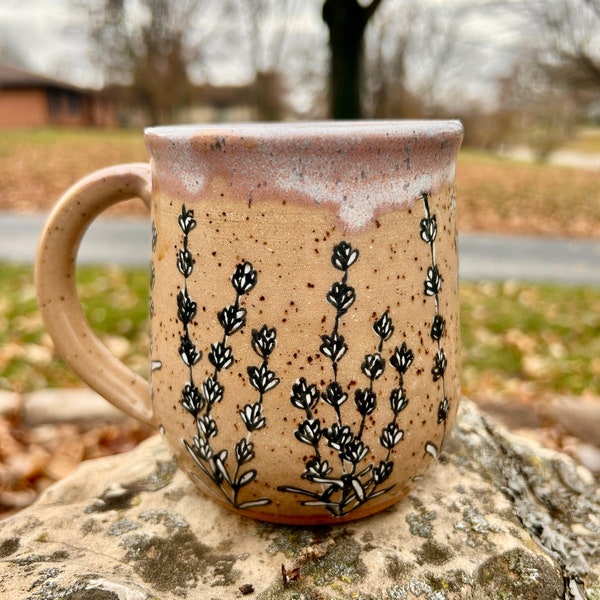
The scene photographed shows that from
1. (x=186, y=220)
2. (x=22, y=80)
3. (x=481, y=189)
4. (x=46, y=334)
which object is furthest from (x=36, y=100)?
(x=186, y=220)

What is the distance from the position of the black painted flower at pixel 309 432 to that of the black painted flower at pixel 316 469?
0.03 meters

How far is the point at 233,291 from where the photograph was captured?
901 mm

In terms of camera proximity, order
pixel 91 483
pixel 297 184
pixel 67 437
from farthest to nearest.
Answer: pixel 67 437, pixel 91 483, pixel 297 184

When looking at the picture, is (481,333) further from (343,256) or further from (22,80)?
(22,80)

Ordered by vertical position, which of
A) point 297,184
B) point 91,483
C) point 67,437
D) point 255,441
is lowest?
point 67,437

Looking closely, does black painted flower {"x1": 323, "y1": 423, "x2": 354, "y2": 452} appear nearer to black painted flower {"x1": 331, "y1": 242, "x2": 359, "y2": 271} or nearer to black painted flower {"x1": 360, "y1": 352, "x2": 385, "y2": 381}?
black painted flower {"x1": 360, "y1": 352, "x2": 385, "y2": 381}

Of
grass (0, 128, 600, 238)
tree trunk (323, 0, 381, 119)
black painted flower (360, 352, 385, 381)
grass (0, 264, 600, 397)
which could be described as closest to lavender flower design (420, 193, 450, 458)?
black painted flower (360, 352, 385, 381)

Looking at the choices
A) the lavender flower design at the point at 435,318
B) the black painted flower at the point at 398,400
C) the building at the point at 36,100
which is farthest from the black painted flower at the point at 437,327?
the building at the point at 36,100

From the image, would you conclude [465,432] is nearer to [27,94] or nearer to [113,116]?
[27,94]

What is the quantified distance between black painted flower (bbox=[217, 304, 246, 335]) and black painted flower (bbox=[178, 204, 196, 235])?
14cm

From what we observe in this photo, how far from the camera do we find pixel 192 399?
98cm

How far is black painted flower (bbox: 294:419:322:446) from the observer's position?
921 millimetres

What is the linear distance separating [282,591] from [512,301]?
3495 millimetres

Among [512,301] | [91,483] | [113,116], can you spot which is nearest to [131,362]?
[91,483]
